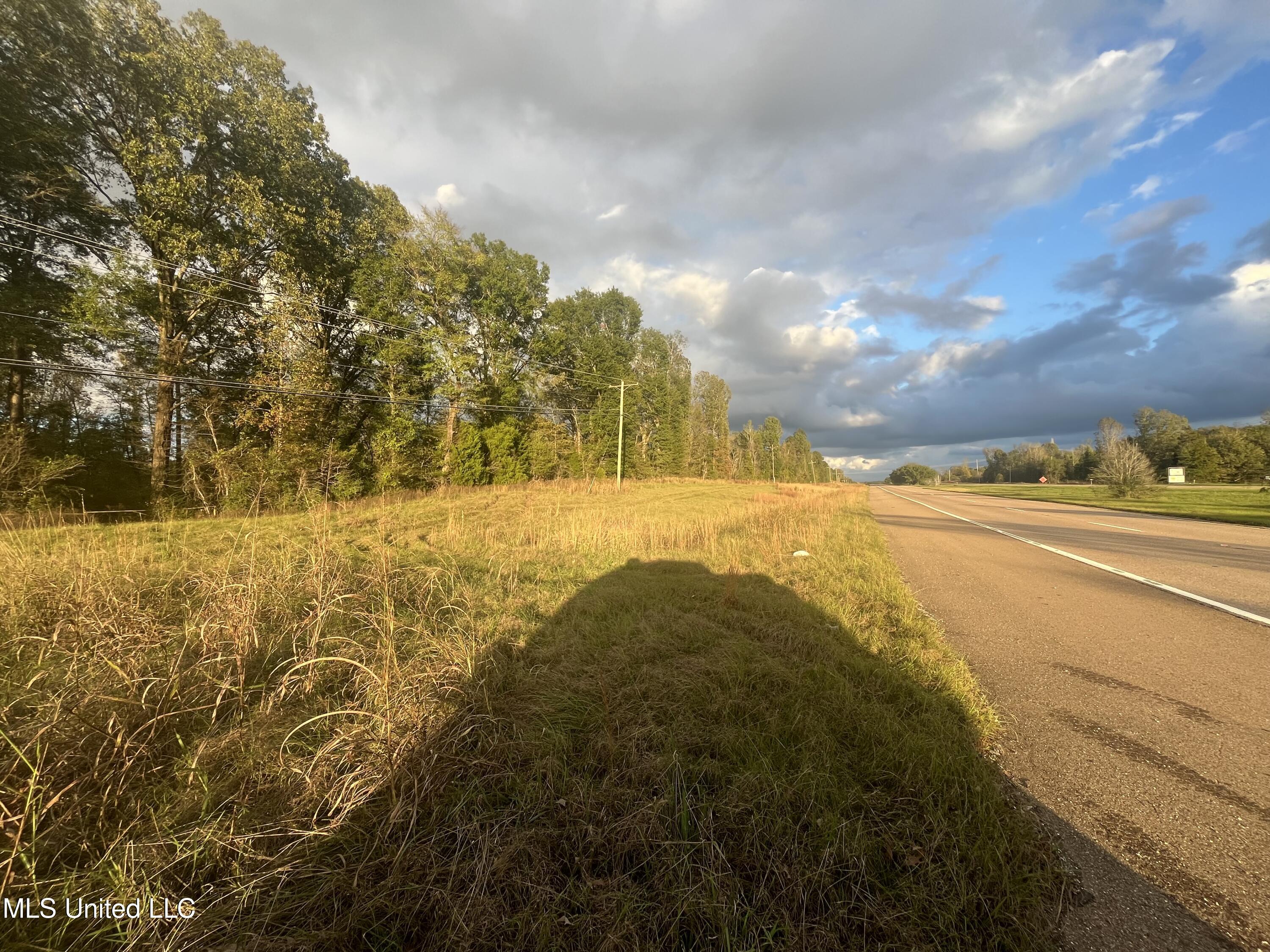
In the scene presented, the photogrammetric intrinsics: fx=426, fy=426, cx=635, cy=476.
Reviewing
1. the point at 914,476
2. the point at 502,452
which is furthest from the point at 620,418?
the point at 914,476

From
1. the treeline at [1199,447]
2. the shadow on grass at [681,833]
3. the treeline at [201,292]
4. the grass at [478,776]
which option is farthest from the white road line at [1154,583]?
the treeline at [1199,447]

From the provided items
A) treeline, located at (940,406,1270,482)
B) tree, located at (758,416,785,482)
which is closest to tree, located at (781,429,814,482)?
tree, located at (758,416,785,482)

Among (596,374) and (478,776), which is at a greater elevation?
(596,374)

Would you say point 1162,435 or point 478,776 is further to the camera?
point 1162,435

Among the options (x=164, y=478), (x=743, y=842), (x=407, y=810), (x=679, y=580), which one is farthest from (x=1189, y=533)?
(x=164, y=478)

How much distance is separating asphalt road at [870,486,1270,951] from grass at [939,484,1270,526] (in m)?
18.2

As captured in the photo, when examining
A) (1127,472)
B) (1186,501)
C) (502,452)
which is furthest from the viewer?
(1127,472)

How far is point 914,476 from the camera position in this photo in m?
174

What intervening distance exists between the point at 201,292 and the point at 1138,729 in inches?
954

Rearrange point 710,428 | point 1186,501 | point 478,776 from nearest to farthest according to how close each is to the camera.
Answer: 1. point 478,776
2. point 1186,501
3. point 710,428

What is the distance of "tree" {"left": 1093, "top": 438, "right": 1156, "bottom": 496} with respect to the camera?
33.2 meters

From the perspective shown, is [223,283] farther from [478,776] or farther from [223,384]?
[478,776]

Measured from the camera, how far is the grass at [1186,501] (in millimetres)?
19281

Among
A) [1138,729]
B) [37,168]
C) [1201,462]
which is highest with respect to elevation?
[37,168]
